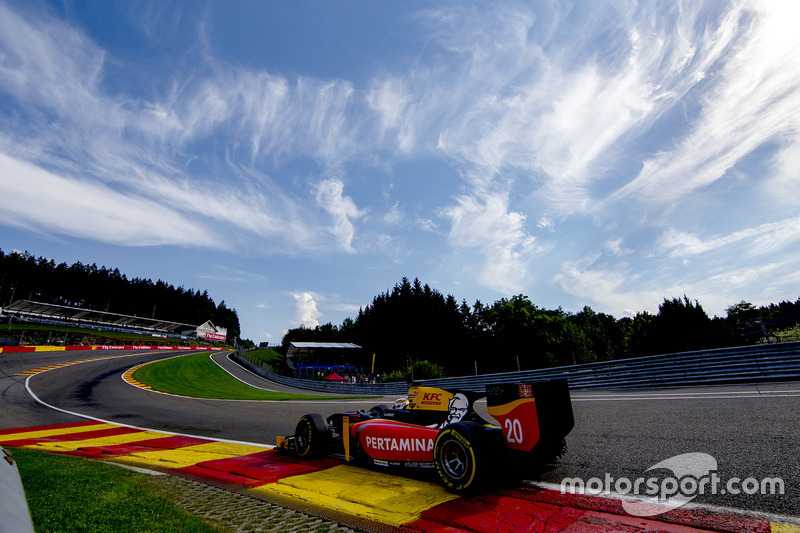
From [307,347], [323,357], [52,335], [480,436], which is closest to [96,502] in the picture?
[480,436]

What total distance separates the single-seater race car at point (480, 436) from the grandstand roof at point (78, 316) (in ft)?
275

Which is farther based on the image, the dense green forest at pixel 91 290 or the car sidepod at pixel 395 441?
the dense green forest at pixel 91 290

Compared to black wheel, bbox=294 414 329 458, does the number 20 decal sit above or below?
above

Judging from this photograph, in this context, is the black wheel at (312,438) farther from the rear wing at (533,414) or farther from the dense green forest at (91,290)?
the dense green forest at (91,290)

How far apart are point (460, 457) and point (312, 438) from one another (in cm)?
281

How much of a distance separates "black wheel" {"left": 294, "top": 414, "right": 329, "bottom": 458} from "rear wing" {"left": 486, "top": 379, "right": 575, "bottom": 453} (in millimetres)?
3001

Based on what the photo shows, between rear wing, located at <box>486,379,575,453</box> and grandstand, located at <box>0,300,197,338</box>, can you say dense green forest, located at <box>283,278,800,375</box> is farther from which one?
grandstand, located at <box>0,300,197,338</box>

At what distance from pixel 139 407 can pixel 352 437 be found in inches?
516

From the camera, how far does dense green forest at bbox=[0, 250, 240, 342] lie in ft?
294

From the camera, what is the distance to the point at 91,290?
10150 cm

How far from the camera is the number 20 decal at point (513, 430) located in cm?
382

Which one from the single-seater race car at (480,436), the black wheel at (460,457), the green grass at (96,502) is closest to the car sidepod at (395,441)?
the single-seater race car at (480,436)

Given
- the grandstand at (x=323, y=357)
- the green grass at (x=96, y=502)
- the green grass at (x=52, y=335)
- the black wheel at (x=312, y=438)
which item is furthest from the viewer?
the grandstand at (x=323, y=357)

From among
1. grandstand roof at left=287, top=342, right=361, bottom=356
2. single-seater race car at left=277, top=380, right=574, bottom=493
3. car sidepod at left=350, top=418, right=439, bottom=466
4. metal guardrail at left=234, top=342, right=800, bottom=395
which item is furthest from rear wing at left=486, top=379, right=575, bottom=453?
grandstand roof at left=287, top=342, right=361, bottom=356
